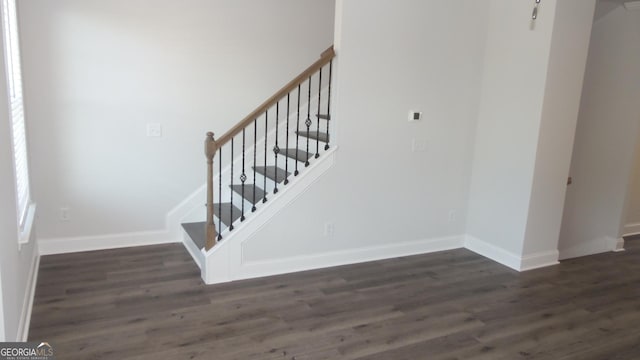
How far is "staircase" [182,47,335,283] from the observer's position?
3.80 m

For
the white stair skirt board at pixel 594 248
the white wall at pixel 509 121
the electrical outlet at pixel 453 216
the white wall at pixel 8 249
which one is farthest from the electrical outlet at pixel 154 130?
the white stair skirt board at pixel 594 248

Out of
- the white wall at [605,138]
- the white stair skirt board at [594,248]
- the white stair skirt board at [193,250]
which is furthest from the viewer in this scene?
the white stair skirt board at [594,248]

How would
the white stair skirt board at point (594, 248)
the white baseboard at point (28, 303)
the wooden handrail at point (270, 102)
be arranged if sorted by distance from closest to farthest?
1. the white baseboard at point (28, 303)
2. the wooden handrail at point (270, 102)
3. the white stair skirt board at point (594, 248)

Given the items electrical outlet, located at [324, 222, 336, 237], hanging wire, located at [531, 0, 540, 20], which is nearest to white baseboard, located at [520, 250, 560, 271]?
electrical outlet, located at [324, 222, 336, 237]

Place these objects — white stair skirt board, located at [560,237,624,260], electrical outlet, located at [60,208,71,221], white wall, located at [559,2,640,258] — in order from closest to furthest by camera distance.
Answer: electrical outlet, located at [60,208,71,221], white wall, located at [559,2,640,258], white stair skirt board, located at [560,237,624,260]

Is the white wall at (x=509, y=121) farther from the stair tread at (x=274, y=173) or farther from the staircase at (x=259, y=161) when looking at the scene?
the stair tread at (x=274, y=173)

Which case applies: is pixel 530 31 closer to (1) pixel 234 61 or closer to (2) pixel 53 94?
(1) pixel 234 61

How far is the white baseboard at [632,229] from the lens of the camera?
18.3 ft

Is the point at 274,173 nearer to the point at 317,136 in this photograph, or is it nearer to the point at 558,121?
the point at 317,136

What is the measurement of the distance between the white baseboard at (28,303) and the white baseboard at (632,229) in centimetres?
600

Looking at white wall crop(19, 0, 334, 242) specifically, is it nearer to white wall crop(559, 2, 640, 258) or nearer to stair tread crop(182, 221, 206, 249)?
stair tread crop(182, 221, 206, 249)

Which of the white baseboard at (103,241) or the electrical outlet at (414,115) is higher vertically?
the electrical outlet at (414,115)

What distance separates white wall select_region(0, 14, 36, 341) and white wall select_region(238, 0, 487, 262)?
1.62 metres

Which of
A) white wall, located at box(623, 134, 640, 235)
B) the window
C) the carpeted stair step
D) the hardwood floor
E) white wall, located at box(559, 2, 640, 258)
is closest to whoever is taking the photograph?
the hardwood floor
